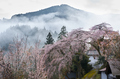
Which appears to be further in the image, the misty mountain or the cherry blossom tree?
the misty mountain

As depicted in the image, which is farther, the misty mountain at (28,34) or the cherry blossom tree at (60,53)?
the misty mountain at (28,34)

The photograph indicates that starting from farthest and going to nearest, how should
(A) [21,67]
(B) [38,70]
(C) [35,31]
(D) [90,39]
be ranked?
(C) [35,31] → (D) [90,39] → (B) [38,70] → (A) [21,67]

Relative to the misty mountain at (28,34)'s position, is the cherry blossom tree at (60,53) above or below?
below

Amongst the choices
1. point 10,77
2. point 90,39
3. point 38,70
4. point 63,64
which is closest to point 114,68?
point 38,70

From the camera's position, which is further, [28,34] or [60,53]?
[28,34]

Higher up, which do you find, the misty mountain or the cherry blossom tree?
the misty mountain

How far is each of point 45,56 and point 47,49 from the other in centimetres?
93

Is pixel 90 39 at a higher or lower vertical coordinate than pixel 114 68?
higher

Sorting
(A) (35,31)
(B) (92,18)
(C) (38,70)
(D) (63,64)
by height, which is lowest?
(D) (63,64)

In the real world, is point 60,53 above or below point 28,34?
below

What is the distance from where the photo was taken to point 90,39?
68.7ft

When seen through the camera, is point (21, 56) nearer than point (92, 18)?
Yes

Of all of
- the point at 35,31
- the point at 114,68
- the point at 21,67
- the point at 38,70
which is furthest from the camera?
the point at 35,31

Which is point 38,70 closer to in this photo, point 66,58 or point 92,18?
point 66,58
